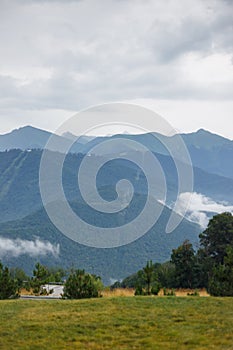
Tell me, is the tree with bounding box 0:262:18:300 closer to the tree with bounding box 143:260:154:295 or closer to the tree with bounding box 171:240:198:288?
the tree with bounding box 143:260:154:295

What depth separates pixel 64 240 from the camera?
143 meters

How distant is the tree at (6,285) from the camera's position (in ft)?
58.9

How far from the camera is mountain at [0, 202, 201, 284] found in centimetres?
12738

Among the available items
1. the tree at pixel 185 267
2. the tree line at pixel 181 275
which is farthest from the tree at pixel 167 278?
the tree at pixel 185 267

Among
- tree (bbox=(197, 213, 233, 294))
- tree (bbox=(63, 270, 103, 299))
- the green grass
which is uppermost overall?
tree (bbox=(197, 213, 233, 294))

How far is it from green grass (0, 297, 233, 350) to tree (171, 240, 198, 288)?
32.8ft

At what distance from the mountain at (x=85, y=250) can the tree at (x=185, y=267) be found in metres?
92.1

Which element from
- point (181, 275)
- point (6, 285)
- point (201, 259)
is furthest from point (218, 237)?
point (6, 285)

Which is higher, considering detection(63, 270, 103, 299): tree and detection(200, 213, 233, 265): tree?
detection(200, 213, 233, 265): tree

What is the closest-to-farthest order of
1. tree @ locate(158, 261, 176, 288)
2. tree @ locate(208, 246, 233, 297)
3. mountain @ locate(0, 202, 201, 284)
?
1. tree @ locate(208, 246, 233, 297)
2. tree @ locate(158, 261, 176, 288)
3. mountain @ locate(0, 202, 201, 284)

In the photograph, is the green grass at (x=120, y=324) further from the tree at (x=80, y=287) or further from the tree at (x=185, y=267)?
the tree at (x=185, y=267)

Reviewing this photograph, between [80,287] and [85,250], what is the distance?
119936 millimetres

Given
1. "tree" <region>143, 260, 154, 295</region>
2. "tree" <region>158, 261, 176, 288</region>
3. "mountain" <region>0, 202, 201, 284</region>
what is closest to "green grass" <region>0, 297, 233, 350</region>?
"tree" <region>143, 260, 154, 295</region>

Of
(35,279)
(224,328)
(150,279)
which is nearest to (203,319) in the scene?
(224,328)
